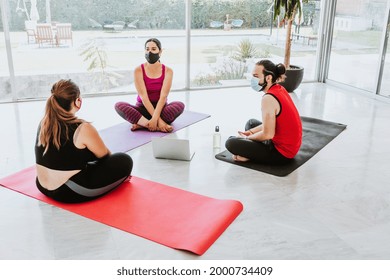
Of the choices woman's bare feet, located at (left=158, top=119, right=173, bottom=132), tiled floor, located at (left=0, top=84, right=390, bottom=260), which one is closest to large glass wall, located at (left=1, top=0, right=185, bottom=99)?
tiled floor, located at (left=0, top=84, right=390, bottom=260)

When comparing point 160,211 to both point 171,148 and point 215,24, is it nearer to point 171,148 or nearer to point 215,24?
point 171,148

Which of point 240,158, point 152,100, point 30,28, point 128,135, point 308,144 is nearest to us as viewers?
point 240,158

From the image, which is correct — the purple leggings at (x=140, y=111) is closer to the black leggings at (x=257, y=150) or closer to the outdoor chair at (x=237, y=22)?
the black leggings at (x=257, y=150)

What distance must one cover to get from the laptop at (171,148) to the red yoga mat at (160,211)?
0.45 meters

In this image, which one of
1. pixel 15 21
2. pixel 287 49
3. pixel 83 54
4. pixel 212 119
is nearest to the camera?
pixel 212 119

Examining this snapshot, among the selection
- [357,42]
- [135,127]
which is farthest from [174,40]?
[357,42]

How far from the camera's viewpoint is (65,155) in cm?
247

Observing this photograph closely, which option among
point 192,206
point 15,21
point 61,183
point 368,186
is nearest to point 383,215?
point 368,186

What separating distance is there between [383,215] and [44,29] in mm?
4330

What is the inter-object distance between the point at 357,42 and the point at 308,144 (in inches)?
113

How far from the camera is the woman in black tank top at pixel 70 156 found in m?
2.42
